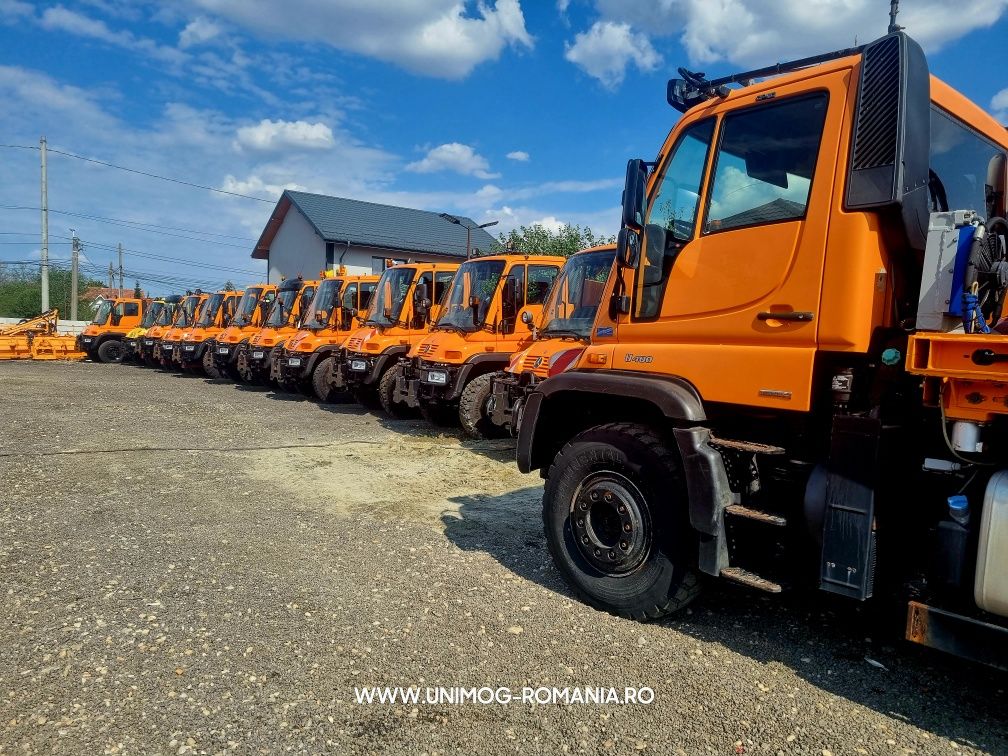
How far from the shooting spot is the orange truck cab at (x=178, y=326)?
2102cm

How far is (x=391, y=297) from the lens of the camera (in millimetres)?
12688

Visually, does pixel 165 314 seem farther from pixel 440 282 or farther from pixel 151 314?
pixel 440 282

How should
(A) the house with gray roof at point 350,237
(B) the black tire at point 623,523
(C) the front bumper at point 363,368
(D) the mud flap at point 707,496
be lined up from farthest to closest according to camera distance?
1. (A) the house with gray roof at point 350,237
2. (C) the front bumper at point 363,368
3. (B) the black tire at point 623,523
4. (D) the mud flap at point 707,496

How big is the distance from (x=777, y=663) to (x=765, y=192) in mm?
2314

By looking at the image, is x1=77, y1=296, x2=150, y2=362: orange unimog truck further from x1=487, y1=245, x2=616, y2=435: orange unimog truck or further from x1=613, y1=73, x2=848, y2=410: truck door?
x1=613, y1=73, x2=848, y2=410: truck door

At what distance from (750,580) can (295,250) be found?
3275 cm

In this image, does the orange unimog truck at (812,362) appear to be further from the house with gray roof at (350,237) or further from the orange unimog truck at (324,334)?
the house with gray roof at (350,237)

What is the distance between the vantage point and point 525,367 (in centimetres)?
797

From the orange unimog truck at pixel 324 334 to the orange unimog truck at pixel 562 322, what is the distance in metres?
5.82

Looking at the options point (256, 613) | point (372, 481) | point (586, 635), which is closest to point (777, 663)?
point (586, 635)

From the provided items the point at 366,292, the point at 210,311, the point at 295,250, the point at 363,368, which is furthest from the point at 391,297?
the point at 295,250

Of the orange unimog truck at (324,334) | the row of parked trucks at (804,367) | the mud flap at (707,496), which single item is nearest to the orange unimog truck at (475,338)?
the orange unimog truck at (324,334)

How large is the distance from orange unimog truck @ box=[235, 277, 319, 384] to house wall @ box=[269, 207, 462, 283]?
41.3 ft

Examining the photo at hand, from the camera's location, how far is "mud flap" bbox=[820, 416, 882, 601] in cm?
294
